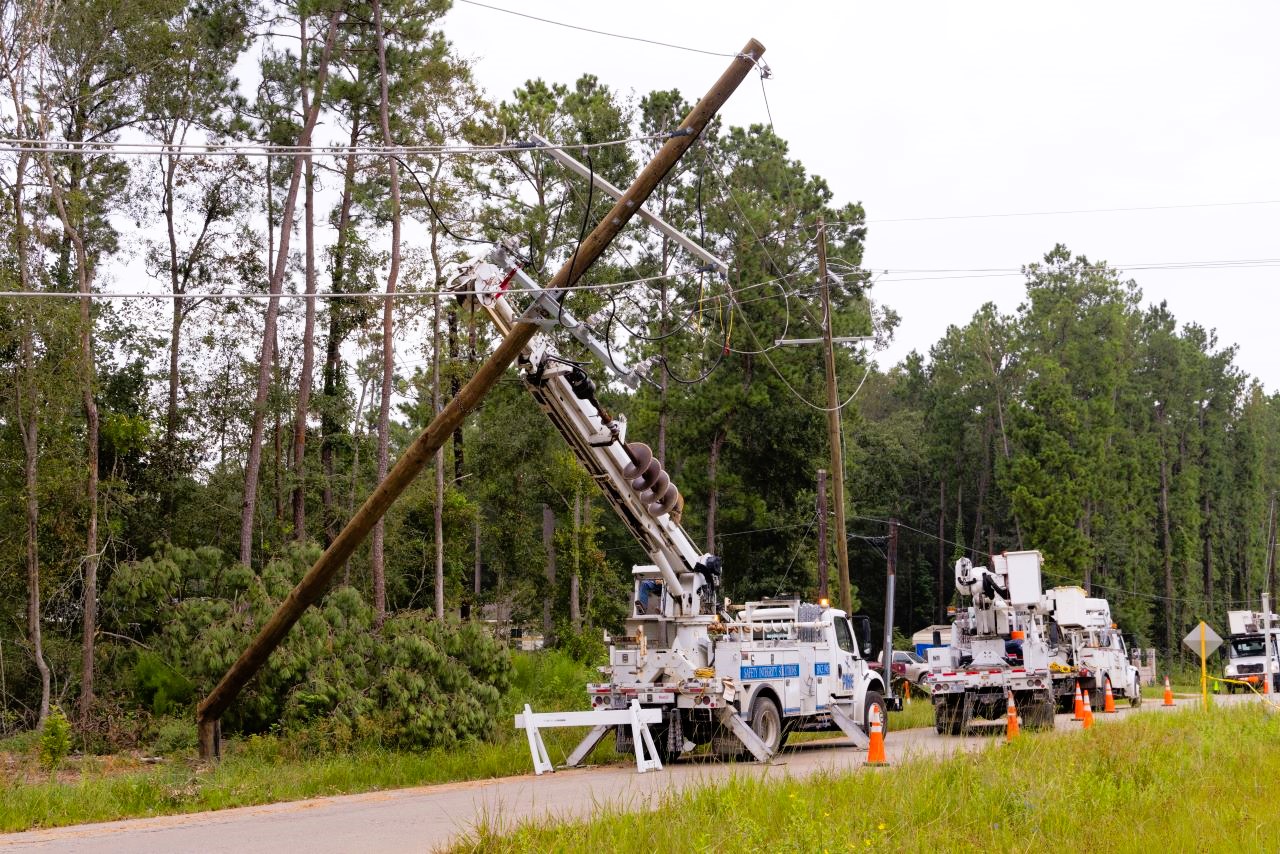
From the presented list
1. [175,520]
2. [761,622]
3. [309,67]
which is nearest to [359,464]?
[175,520]

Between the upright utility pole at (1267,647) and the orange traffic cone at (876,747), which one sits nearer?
the orange traffic cone at (876,747)

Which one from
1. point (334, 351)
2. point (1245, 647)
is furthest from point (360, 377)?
point (1245, 647)

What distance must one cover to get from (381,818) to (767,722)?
782cm

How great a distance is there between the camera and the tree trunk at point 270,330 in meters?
32.1

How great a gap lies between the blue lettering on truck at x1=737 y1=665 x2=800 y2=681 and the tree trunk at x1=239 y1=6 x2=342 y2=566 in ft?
51.3

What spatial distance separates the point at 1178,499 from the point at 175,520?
61.3 m

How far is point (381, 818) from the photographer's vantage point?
13.3 meters

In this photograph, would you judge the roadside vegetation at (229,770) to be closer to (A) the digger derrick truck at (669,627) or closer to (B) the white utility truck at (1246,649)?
(A) the digger derrick truck at (669,627)

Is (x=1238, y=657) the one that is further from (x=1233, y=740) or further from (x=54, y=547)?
(x=54, y=547)

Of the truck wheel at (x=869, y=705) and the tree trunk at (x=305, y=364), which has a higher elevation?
the tree trunk at (x=305, y=364)

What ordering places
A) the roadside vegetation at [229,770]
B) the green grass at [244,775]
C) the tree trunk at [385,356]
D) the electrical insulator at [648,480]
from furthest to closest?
the tree trunk at [385,356] → the electrical insulator at [648,480] → the roadside vegetation at [229,770] → the green grass at [244,775]

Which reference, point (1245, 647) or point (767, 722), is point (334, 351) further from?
point (1245, 647)

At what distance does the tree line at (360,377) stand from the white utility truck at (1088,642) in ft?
33.3

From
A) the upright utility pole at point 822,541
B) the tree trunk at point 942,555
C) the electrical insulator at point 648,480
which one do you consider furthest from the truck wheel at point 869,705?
the tree trunk at point 942,555
